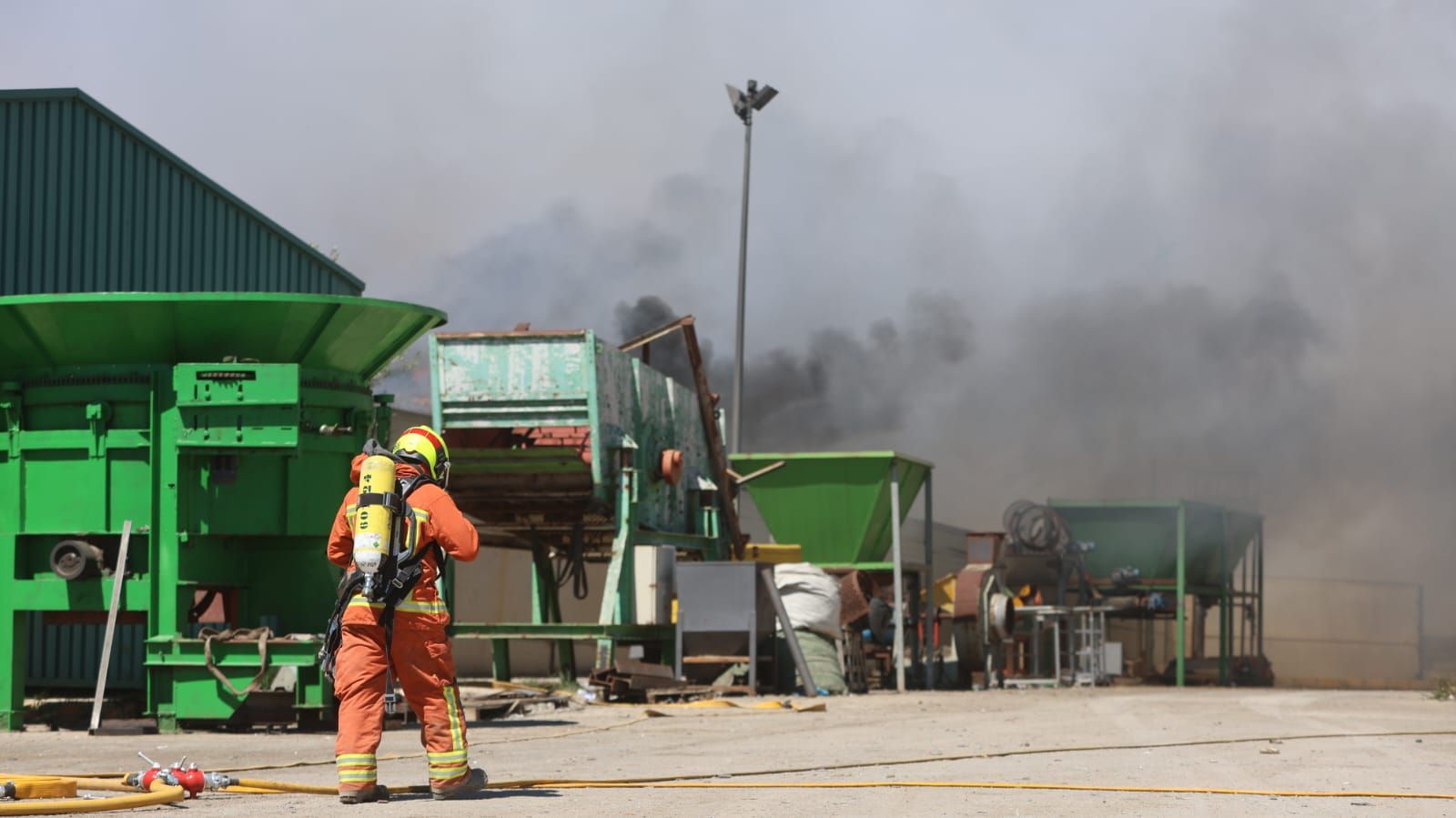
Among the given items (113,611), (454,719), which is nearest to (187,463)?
(113,611)

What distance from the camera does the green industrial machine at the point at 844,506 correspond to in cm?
2562

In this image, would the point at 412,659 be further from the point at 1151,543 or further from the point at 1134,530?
the point at 1151,543

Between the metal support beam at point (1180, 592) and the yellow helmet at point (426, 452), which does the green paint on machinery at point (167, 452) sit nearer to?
the yellow helmet at point (426, 452)

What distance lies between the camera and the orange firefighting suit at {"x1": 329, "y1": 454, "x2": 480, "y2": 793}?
8.08 m

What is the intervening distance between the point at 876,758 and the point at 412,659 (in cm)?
375

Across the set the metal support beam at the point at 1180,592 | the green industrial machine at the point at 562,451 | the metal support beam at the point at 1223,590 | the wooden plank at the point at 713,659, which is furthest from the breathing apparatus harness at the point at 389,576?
the metal support beam at the point at 1223,590

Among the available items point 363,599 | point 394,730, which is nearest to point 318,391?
point 394,730

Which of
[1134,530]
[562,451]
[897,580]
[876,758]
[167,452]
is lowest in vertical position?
[876,758]

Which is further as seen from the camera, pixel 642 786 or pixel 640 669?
pixel 640 669

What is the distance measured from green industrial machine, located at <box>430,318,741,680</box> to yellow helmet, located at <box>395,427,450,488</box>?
915 centimetres

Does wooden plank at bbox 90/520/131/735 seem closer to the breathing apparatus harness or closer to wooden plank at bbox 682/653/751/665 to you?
the breathing apparatus harness

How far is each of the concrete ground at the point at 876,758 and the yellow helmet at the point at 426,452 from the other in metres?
1.57

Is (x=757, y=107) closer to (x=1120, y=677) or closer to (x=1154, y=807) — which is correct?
(x=1120, y=677)

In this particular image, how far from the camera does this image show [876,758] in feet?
36.6
